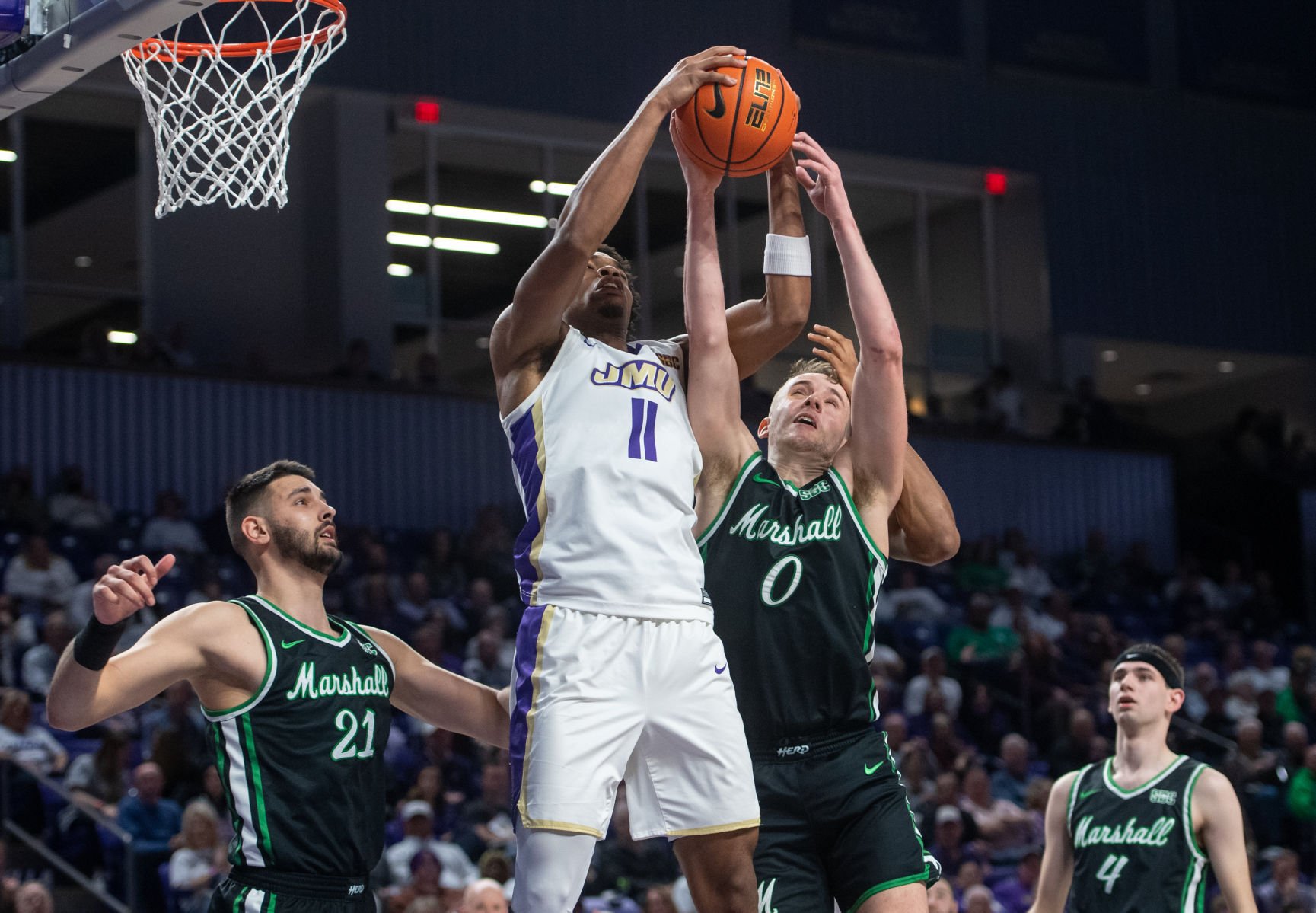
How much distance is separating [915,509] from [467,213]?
46.4 ft

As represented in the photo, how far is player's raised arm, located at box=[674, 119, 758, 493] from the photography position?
5070 millimetres

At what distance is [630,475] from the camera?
4.71m

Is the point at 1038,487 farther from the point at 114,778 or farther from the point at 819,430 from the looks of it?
the point at 819,430

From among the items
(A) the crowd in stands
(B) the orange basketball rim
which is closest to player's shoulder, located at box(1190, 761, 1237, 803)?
(A) the crowd in stands

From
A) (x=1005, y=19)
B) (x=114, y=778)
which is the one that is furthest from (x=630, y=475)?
(x=1005, y=19)

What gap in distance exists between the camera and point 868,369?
5.38 meters

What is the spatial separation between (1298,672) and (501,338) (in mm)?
13778

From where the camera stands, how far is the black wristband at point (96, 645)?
4453 mm

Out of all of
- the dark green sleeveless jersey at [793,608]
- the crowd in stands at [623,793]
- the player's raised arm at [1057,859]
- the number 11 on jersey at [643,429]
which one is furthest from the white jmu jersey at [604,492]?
the crowd in stands at [623,793]

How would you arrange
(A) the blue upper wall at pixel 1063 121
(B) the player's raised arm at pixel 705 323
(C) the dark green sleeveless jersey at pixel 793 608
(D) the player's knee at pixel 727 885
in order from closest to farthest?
(D) the player's knee at pixel 727 885 → (B) the player's raised arm at pixel 705 323 → (C) the dark green sleeveless jersey at pixel 793 608 → (A) the blue upper wall at pixel 1063 121

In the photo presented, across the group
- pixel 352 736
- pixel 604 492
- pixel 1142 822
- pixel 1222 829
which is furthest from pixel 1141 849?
pixel 352 736

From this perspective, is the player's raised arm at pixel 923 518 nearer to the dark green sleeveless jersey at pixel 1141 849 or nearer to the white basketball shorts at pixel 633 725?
the white basketball shorts at pixel 633 725

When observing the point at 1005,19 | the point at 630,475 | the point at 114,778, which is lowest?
the point at 114,778

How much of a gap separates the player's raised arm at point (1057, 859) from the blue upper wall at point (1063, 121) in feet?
43.4
